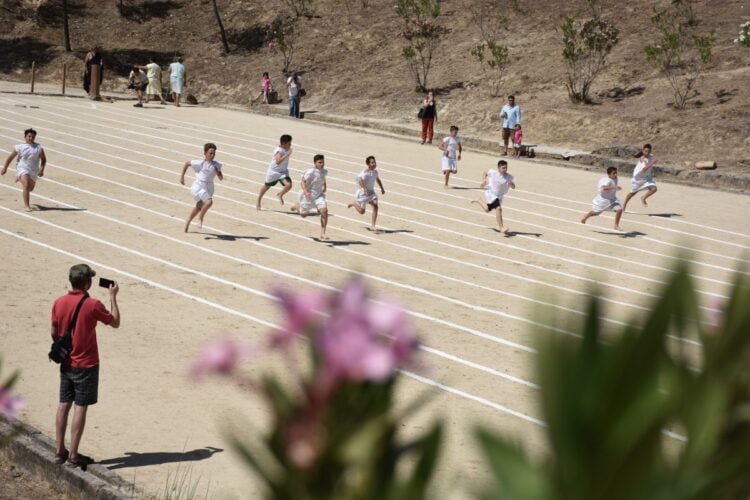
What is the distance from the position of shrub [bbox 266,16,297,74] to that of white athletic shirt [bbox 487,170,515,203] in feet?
78.3

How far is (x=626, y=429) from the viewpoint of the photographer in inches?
29.1

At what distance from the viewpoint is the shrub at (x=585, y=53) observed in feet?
110

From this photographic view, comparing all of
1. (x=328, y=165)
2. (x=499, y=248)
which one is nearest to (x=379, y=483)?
(x=499, y=248)

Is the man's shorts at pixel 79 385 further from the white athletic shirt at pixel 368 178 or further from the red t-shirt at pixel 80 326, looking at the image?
the white athletic shirt at pixel 368 178

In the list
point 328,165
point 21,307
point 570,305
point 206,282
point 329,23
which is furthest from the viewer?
point 329,23

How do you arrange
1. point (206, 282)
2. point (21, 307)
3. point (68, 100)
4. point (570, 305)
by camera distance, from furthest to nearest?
point (68, 100) → point (206, 282) → point (21, 307) → point (570, 305)

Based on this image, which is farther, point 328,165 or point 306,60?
point 306,60

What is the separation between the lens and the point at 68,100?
122 ft

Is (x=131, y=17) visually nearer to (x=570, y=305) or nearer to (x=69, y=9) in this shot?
(x=69, y=9)

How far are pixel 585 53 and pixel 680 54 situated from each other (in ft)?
10.1

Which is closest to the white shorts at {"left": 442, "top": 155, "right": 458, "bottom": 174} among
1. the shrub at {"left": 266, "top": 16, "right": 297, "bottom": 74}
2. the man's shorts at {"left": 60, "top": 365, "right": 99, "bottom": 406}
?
the man's shorts at {"left": 60, "top": 365, "right": 99, "bottom": 406}

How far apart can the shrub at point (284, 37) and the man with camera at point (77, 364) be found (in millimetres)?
34248

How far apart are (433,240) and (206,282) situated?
17.0 feet

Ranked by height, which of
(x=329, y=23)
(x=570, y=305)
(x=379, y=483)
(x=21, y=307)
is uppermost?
(x=329, y=23)
